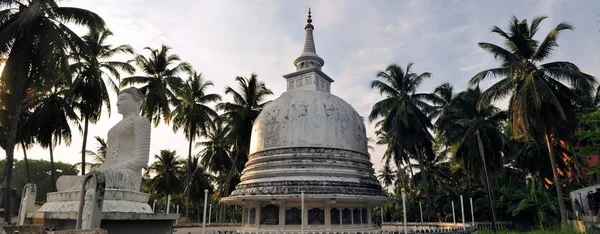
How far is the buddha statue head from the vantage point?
14188mm

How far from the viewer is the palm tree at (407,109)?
34.8 metres

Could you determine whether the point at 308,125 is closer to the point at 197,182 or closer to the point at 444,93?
the point at 444,93

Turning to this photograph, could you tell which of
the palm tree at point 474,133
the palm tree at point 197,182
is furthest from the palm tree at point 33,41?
the palm tree at point 197,182

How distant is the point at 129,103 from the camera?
14250 millimetres

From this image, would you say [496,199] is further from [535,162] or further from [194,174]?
[194,174]

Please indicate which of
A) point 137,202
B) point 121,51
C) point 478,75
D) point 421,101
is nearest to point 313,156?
point 137,202

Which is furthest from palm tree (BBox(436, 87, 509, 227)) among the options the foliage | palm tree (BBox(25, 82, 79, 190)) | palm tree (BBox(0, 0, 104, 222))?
the foliage

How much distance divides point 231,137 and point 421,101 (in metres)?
18.5

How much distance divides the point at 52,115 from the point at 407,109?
27.5m

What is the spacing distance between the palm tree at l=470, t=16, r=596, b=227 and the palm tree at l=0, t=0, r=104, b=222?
23805mm

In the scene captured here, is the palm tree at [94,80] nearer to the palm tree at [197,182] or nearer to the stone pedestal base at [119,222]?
the stone pedestal base at [119,222]

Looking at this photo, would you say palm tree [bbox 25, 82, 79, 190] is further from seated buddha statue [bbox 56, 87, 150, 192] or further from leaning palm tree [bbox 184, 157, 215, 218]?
leaning palm tree [bbox 184, 157, 215, 218]

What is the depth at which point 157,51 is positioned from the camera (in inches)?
1190

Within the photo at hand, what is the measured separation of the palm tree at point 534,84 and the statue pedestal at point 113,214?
21245mm
